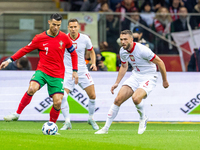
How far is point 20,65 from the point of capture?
12672mm

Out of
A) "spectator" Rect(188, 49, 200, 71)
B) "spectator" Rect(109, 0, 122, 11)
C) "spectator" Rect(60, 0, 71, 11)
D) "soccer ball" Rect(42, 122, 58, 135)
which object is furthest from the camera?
"spectator" Rect(60, 0, 71, 11)

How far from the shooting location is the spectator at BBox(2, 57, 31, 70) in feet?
40.7

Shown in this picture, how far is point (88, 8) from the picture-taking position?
1526 centimetres

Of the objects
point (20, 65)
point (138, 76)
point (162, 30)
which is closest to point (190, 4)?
point (162, 30)

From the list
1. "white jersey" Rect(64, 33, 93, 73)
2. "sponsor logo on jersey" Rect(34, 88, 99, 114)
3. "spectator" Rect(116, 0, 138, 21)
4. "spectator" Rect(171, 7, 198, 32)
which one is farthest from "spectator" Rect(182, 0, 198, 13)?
"white jersey" Rect(64, 33, 93, 73)

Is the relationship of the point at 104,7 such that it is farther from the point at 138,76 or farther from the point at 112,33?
the point at 138,76

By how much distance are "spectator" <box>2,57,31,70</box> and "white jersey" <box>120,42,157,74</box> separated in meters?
5.10

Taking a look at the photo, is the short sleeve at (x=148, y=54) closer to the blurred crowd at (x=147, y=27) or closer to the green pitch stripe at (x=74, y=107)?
the green pitch stripe at (x=74, y=107)

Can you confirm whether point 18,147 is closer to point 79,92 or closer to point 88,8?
point 79,92

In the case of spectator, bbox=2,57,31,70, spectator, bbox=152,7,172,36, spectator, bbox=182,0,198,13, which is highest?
spectator, bbox=182,0,198,13

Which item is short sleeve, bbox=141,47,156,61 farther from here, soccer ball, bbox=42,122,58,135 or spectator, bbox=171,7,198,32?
spectator, bbox=171,7,198,32

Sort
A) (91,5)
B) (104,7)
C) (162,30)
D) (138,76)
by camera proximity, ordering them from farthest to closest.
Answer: (91,5)
(104,7)
(162,30)
(138,76)

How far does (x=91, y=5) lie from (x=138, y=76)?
7757mm

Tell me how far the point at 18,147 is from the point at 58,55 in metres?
2.65
